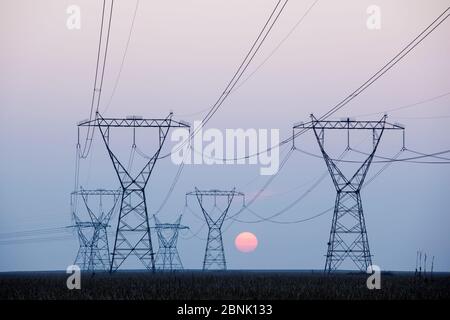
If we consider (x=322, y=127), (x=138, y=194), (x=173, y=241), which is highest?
(x=322, y=127)

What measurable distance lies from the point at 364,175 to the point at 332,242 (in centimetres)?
535

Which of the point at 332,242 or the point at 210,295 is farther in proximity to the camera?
the point at 332,242

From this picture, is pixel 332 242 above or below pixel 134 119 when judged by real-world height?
below
